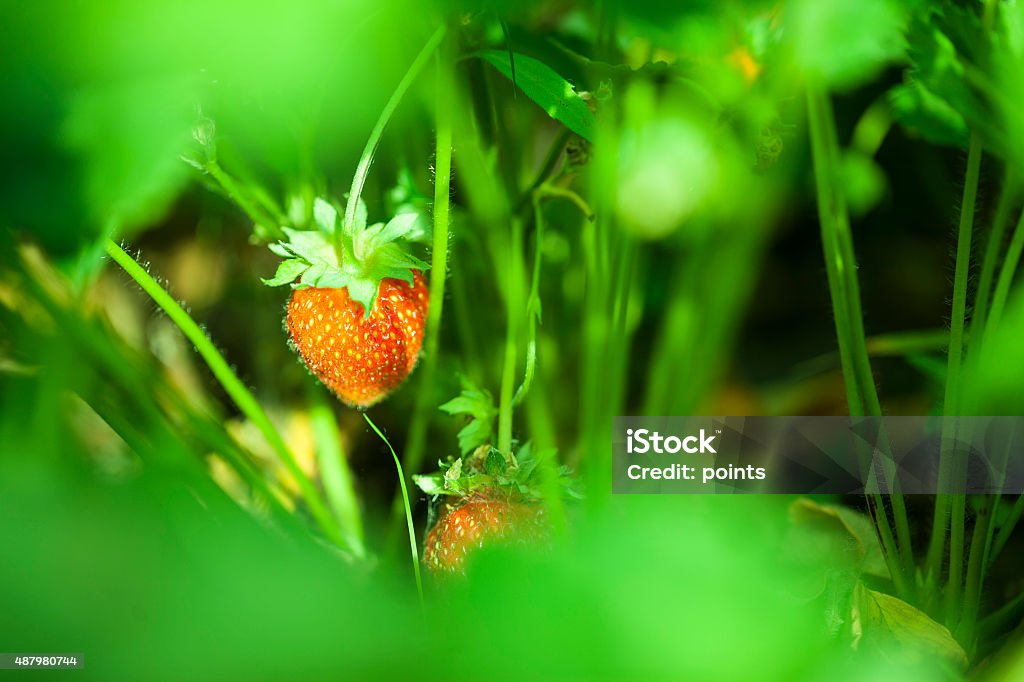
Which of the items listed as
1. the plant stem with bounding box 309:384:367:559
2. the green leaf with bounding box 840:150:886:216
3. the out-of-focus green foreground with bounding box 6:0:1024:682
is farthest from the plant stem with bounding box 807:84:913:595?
the plant stem with bounding box 309:384:367:559

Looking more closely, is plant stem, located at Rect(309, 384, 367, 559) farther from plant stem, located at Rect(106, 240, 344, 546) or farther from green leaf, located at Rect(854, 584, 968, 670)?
green leaf, located at Rect(854, 584, 968, 670)

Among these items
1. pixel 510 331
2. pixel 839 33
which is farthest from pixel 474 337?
pixel 839 33

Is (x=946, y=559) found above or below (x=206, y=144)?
below

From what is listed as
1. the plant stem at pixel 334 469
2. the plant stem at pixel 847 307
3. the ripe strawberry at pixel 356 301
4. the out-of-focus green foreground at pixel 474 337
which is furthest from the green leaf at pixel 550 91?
the plant stem at pixel 334 469

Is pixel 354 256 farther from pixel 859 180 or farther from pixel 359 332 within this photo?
pixel 859 180

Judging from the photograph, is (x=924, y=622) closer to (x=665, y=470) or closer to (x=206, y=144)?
(x=665, y=470)

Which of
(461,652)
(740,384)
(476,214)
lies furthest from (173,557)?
(740,384)
